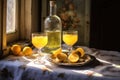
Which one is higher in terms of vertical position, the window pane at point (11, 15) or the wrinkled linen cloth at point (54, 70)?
the window pane at point (11, 15)

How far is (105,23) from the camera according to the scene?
272 cm

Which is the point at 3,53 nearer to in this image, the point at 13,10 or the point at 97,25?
the point at 13,10

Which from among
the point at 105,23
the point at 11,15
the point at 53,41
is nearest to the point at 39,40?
the point at 53,41

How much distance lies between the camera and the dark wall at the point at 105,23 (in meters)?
2.70

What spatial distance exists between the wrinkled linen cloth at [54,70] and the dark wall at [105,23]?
4.56 ft

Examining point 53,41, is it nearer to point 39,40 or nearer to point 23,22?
point 39,40

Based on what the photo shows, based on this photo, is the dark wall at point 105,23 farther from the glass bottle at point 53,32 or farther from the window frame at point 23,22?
the glass bottle at point 53,32

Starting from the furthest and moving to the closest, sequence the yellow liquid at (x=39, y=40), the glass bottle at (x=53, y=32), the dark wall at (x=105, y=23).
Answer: the dark wall at (x=105, y=23), the glass bottle at (x=53, y=32), the yellow liquid at (x=39, y=40)

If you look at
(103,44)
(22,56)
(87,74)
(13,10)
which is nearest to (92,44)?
(103,44)

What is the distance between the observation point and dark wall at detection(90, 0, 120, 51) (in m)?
2.70

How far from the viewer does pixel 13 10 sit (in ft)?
5.82

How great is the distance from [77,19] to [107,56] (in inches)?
Answer: 37.3

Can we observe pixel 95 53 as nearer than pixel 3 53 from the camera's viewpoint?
No

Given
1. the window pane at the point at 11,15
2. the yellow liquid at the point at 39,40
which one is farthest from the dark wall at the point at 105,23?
the yellow liquid at the point at 39,40
